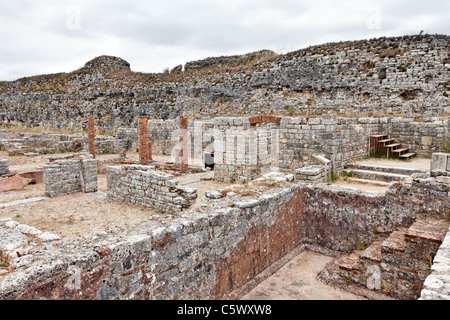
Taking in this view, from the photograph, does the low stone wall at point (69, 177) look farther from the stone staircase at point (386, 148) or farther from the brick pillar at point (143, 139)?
the stone staircase at point (386, 148)

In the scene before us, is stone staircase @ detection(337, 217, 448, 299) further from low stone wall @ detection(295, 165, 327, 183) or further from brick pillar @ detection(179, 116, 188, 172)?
brick pillar @ detection(179, 116, 188, 172)

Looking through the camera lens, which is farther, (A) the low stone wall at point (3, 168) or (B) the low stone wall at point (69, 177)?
(A) the low stone wall at point (3, 168)

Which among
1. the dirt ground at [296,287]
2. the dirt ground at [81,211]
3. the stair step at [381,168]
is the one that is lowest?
the dirt ground at [296,287]

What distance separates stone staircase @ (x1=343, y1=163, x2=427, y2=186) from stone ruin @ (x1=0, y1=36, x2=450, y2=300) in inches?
2.2

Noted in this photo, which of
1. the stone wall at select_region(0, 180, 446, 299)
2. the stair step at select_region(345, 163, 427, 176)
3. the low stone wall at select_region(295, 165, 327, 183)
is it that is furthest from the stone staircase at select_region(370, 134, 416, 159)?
the stone wall at select_region(0, 180, 446, 299)

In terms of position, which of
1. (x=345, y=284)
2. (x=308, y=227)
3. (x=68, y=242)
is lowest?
(x=345, y=284)

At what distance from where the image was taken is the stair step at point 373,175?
30.8 ft

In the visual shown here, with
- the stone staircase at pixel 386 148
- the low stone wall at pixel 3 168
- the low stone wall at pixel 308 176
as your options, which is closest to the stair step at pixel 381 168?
the stone staircase at pixel 386 148

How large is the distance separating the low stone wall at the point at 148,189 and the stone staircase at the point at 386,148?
785 cm

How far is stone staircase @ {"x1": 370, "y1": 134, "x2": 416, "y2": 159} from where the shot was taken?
1239cm
